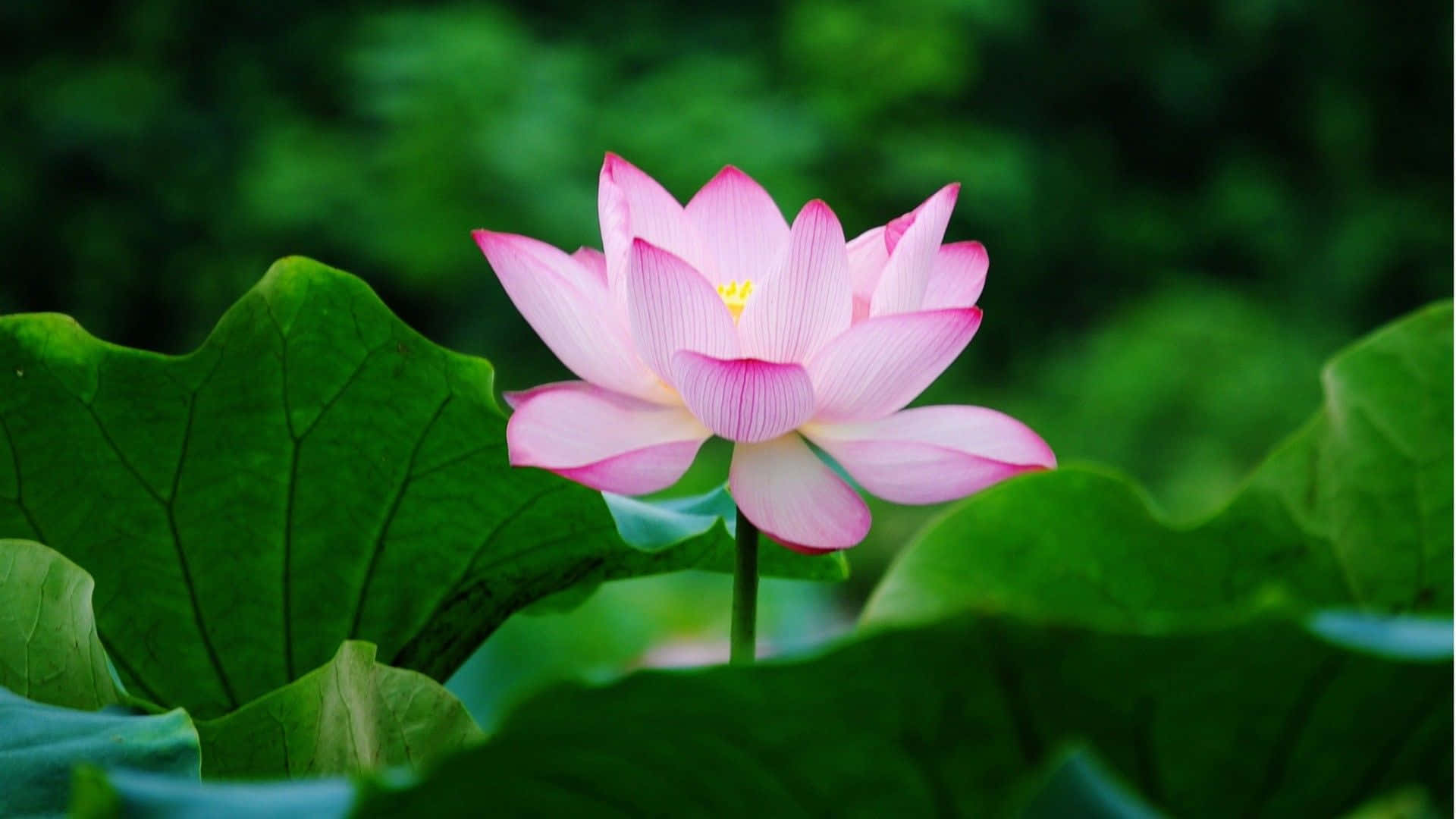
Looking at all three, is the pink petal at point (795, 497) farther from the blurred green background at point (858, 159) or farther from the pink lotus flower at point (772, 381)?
the blurred green background at point (858, 159)

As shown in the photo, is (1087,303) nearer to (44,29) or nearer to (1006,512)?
(44,29)

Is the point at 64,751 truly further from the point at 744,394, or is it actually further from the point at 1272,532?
the point at 1272,532

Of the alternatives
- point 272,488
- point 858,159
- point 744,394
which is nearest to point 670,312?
point 744,394

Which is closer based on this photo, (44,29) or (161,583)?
(161,583)

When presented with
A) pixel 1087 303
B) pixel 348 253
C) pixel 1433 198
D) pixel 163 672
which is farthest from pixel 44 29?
pixel 163 672

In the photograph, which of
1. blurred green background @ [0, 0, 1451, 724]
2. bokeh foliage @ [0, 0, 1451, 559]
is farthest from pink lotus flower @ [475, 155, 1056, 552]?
bokeh foliage @ [0, 0, 1451, 559]

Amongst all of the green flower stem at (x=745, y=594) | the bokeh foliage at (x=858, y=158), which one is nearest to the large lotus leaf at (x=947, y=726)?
the green flower stem at (x=745, y=594)

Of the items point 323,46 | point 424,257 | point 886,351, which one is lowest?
point 424,257

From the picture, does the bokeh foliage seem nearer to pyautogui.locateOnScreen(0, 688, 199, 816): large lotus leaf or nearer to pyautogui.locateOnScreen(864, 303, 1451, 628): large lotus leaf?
pyautogui.locateOnScreen(864, 303, 1451, 628): large lotus leaf
